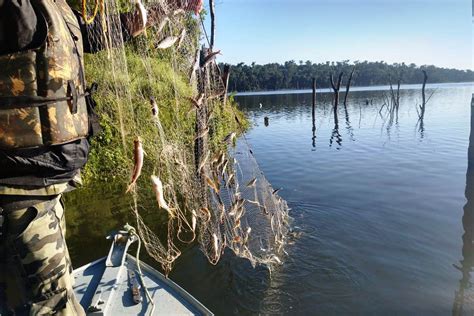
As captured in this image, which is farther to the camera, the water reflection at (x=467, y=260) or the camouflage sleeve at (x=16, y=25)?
the water reflection at (x=467, y=260)

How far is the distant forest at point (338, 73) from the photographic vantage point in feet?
430

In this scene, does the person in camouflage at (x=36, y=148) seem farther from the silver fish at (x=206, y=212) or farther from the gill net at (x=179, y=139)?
the silver fish at (x=206, y=212)

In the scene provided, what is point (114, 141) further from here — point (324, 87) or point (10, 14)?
point (324, 87)

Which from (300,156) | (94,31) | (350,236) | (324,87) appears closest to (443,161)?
(300,156)

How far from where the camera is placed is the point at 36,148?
246 centimetres

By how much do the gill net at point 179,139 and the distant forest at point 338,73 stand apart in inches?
4040

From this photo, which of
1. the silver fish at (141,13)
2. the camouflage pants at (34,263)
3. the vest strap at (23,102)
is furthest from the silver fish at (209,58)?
the camouflage pants at (34,263)

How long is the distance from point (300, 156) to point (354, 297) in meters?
13.2

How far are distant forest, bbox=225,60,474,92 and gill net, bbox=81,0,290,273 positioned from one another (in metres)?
103

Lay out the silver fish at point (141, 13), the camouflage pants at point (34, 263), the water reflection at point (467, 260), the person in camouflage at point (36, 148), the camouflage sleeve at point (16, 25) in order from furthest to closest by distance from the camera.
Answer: the water reflection at point (467, 260), the silver fish at point (141, 13), the camouflage pants at point (34, 263), the person in camouflage at point (36, 148), the camouflage sleeve at point (16, 25)

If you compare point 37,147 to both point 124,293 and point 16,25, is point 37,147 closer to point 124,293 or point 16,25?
point 16,25

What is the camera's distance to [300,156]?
19359 millimetres

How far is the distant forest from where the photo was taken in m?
131

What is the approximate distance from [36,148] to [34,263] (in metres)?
0.80
